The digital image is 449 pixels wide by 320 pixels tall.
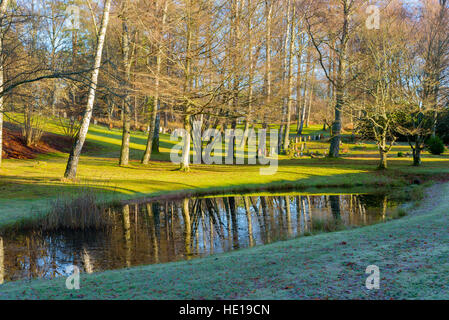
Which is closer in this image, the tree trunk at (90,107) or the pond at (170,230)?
the pond at (170,230)

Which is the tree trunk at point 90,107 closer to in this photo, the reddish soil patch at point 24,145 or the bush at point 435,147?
the reddish soil patch at point 24,145

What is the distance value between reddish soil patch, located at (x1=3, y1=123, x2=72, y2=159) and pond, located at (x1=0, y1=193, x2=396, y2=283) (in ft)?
58.2

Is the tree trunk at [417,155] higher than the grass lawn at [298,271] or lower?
higher

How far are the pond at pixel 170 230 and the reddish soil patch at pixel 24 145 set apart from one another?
58.2 ft

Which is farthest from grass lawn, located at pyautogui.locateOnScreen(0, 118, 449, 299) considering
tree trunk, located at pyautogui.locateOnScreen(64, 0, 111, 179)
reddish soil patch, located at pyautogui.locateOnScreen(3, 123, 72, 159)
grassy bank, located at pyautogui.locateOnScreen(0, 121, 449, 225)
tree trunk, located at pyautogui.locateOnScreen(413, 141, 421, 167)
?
reddish soil patch, located at pyautogui.locateOnScreen(3, 123, 72, 159)

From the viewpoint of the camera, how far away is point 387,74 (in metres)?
23.5

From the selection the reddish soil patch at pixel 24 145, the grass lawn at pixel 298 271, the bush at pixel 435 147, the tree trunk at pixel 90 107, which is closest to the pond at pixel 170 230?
the grass lawn at pixel 298 271

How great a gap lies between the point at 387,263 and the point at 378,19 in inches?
879

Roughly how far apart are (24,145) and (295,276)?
31.3m

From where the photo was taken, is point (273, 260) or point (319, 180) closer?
point (273, 260)

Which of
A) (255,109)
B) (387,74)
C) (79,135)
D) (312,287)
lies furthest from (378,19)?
(312,287)

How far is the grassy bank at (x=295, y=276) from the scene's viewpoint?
5074mm

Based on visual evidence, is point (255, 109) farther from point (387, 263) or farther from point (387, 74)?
point (387, 263)

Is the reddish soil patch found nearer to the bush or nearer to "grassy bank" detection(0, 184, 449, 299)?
"grassy bank" detection(0, 184, 449, 299)
